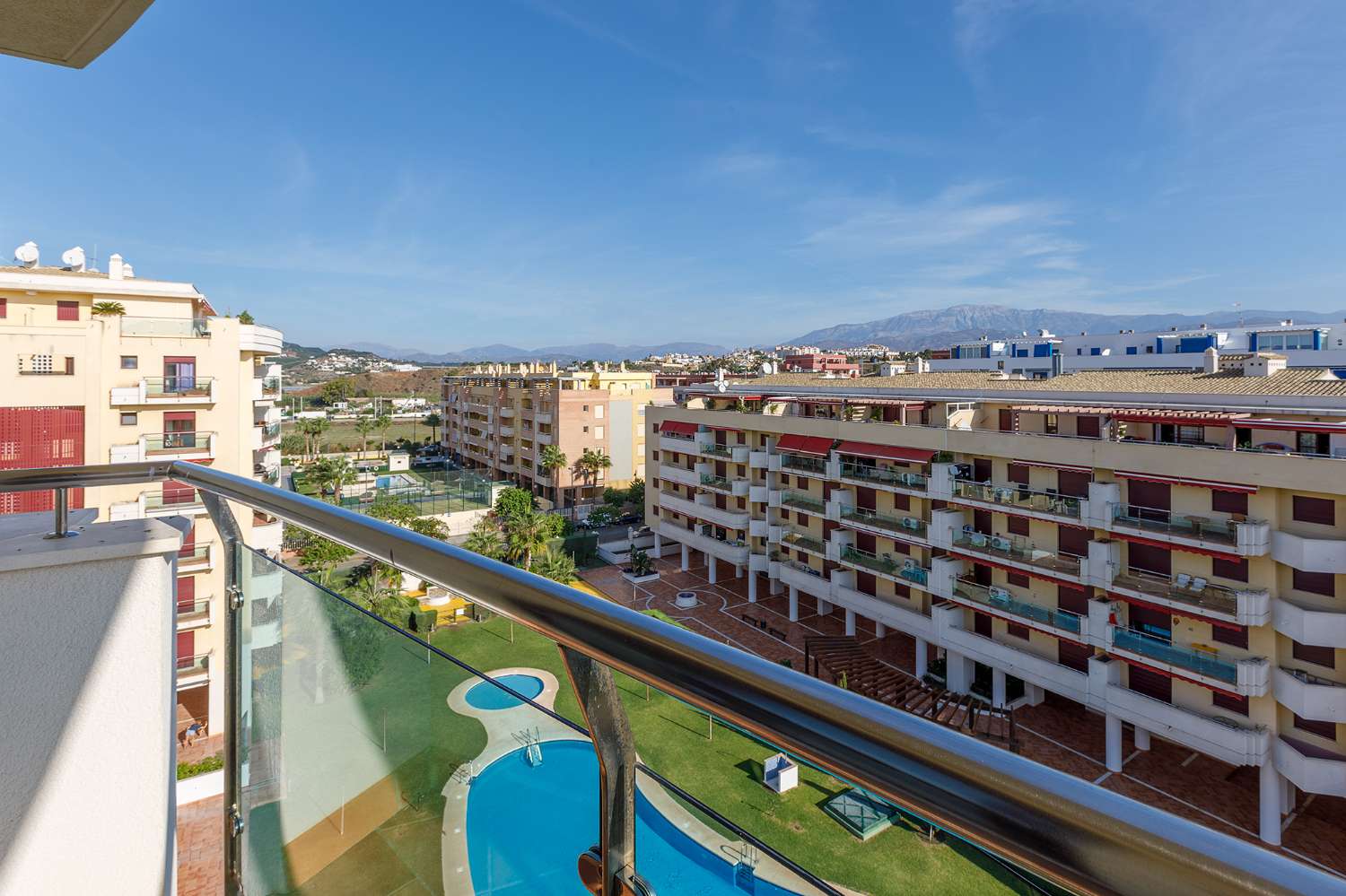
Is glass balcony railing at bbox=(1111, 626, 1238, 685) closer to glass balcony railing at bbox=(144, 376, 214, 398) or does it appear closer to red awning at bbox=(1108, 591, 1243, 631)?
red awning at bbox=(1108, 591, 1243, 631)

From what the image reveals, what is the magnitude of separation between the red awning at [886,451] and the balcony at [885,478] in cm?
33

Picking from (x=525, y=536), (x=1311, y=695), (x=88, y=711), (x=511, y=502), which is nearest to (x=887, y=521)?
(x=1311, y=695)

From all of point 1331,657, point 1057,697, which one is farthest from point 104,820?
point 1057,697

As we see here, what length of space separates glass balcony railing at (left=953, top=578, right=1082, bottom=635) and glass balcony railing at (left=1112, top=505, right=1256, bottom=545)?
2014 millimetres

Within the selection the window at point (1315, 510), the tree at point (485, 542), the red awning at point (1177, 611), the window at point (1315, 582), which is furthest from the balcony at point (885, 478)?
the tree at point (485, 542)

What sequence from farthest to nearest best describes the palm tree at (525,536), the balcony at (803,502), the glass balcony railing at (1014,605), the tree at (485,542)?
the palm tree at (525,536) < the tree at (485,542) < the balcony at (803,502) < the glass balcony railing at (1014,605)

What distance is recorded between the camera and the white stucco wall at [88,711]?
5.50ft

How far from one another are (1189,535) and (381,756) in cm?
1374

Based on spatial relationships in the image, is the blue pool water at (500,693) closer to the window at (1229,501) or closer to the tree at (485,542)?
the window at (1229,501)

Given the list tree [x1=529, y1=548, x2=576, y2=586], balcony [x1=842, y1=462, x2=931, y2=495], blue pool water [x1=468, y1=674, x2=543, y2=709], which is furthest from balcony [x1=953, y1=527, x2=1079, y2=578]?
blue pool water [x1=468, y1=674, x2=543, y2=709]

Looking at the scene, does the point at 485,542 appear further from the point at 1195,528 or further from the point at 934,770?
the point at 934,770

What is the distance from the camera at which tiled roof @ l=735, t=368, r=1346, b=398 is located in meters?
13.2

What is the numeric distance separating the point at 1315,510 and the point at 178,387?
18698 mm

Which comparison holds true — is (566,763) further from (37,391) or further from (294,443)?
(294,443)
